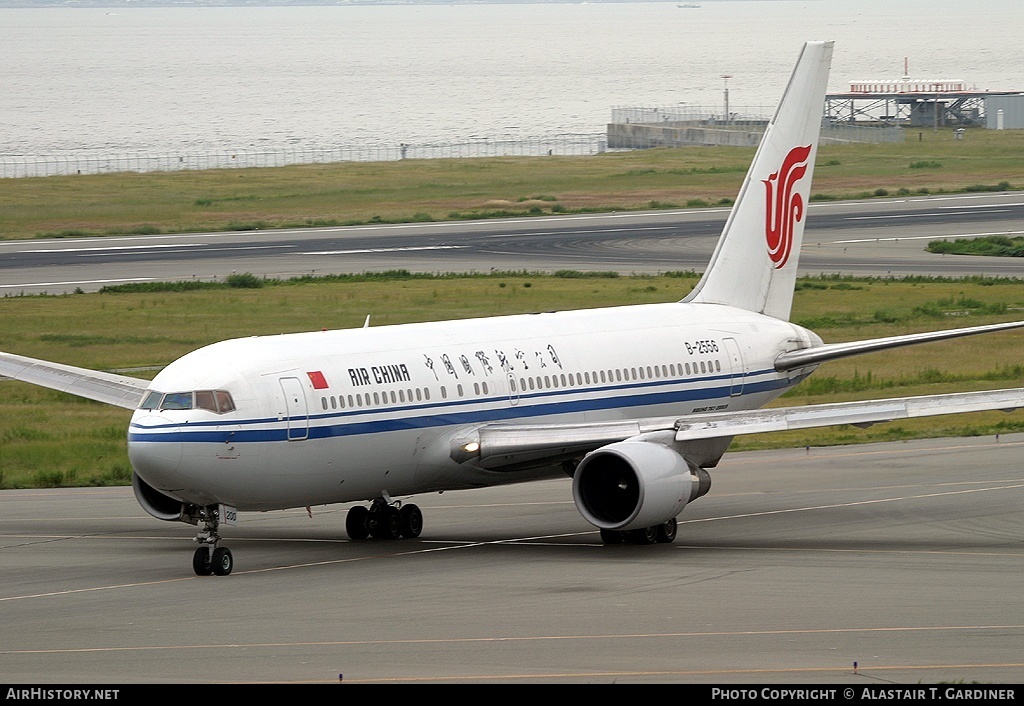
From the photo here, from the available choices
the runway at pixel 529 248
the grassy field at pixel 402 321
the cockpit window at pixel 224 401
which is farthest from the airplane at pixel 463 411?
the runway at pixel 529 248

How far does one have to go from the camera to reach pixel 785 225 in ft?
137

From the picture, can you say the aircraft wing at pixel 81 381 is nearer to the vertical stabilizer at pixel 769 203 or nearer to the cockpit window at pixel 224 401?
the cockpit window at pixel 224 401

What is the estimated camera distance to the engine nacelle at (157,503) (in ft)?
104

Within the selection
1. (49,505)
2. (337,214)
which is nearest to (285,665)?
(49,505)

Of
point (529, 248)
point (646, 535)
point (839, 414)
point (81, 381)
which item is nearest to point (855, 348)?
point (839, 414)

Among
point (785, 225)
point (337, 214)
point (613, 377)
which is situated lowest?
point (613, 377)

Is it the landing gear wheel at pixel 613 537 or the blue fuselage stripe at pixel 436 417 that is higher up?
the blue fuselage stripe at pixel 436 417

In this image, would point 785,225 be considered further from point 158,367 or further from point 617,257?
point 617,257

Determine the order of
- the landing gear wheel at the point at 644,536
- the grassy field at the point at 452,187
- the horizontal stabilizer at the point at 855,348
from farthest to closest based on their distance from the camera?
the grassy field at the point at 452,187 < the horizontal stabilizer at the point at 855,348 < the landing gear wheel at the point at 644,536

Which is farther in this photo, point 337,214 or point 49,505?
point 337,214

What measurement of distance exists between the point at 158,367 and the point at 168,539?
25568mm

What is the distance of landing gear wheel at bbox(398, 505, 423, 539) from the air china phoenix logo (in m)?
13.1

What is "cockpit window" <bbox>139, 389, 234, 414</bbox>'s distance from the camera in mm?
29094

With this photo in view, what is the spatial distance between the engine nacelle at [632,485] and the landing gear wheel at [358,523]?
16.3 feet
